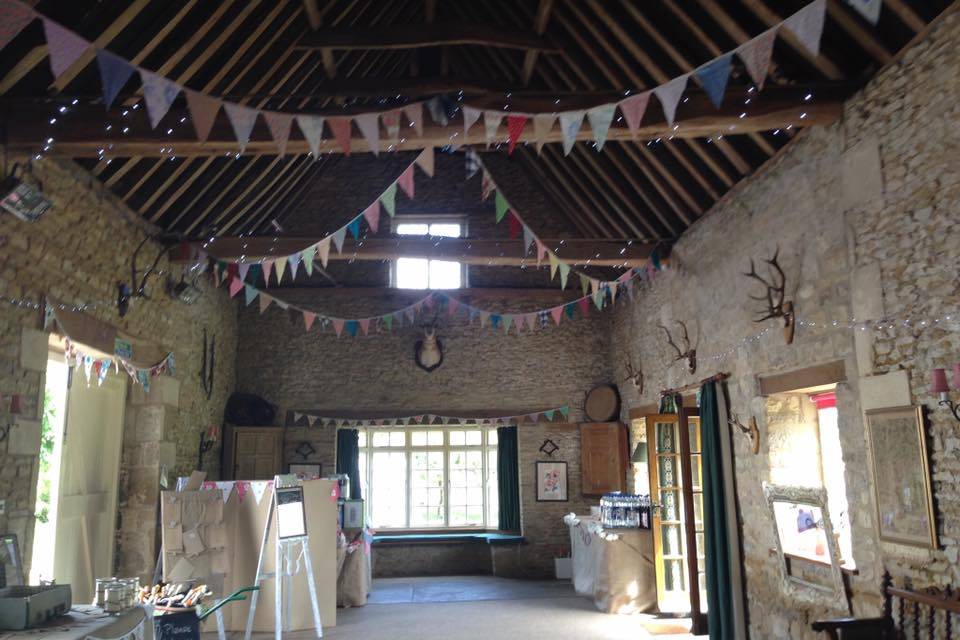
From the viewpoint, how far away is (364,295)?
31.8 feet

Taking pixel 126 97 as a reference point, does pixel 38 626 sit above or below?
below

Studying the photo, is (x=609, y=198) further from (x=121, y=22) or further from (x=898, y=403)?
(x=121, y=22)

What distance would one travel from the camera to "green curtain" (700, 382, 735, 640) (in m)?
5.70

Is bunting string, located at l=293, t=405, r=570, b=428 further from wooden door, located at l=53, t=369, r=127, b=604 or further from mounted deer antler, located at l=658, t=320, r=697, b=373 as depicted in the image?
wooden door, located at l=53, t=369, r=127, b=604

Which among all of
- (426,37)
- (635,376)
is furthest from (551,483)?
(426,37)

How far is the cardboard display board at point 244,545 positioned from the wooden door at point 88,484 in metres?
0.59

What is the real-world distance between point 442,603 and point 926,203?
581 centimetres

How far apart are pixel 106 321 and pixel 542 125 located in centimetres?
359

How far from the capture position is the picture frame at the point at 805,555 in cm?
445

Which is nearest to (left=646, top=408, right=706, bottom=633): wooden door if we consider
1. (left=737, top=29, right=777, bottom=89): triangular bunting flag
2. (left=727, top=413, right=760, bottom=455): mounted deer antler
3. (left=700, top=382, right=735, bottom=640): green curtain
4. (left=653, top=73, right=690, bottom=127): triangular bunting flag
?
(left=700, top=382, right=735, bottom=640): green curtain

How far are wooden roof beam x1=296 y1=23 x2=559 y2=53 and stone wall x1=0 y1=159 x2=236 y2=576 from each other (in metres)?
2.21

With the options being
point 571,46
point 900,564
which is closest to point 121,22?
point 571,46

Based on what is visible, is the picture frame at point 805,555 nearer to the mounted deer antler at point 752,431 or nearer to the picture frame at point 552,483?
the mounted deer antler at point 752,431

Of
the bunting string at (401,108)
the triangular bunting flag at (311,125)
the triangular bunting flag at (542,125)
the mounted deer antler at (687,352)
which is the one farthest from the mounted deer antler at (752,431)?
the triangular bunting flag at (311,125)
